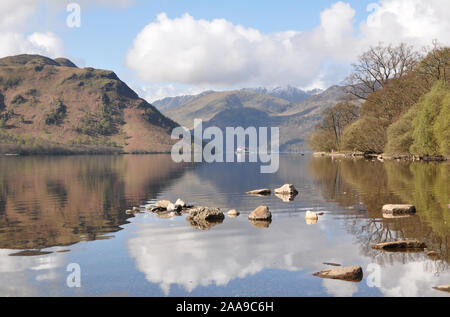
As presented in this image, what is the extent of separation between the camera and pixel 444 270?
1309 cm

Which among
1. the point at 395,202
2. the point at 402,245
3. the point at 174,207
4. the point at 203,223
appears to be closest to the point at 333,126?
the point at 395,202

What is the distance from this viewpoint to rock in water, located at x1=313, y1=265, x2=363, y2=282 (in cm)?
1263

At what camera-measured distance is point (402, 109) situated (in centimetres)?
9688

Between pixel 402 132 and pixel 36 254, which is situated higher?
pixel 402 132

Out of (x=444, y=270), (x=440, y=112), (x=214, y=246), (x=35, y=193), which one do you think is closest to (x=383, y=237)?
(x=444, y=270)

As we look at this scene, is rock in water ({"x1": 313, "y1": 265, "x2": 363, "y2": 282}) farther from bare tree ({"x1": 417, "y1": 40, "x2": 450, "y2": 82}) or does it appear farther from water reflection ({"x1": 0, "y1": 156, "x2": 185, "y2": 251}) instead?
bare tree ({"x1": 417, "y1": 40, "x2": 450, "y2": 82})

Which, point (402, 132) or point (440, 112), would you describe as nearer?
point (440, 112)

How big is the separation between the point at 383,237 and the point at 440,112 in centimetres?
6033

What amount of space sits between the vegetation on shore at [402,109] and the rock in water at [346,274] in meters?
62.6

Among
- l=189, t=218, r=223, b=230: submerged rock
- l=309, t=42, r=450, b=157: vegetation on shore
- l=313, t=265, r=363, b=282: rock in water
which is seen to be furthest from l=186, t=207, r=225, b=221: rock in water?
l=309, t=42, r=450, b=157: vegetation on shore

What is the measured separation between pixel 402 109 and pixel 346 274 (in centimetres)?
9299

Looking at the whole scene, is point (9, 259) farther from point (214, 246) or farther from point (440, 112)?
point (440, 112)

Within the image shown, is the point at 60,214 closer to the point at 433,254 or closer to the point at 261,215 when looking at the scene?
the point at 261,215
